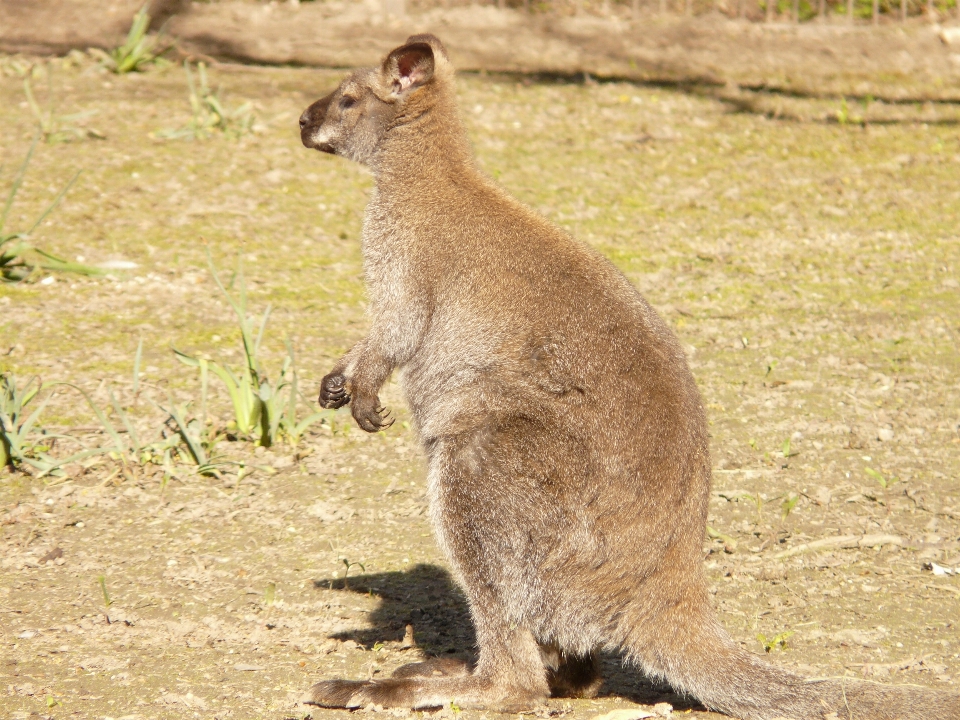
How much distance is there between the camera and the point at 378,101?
400 cm

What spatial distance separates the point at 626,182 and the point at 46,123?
3783mm

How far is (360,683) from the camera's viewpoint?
126 inches

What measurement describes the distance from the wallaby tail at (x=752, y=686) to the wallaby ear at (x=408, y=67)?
199 cm

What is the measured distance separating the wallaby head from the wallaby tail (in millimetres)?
1941

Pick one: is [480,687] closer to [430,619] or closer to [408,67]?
[430,619]

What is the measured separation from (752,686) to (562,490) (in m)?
0.68

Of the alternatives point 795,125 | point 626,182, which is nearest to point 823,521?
point 626,182

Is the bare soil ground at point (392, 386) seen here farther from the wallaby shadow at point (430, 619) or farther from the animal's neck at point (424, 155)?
the animal's neck at point (424, 155)

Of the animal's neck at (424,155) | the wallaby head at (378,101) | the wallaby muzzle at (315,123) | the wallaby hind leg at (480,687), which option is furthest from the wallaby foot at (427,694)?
the wallaby muzzle at (315,123)

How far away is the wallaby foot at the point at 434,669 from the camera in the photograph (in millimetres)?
3270

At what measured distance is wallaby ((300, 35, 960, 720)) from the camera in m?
2.98

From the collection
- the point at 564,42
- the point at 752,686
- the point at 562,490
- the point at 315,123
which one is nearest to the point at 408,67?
the point at 315,123

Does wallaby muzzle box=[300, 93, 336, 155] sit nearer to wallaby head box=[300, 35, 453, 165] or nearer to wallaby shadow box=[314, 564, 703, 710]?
wallaby head box=[300, 35, 453, 165]

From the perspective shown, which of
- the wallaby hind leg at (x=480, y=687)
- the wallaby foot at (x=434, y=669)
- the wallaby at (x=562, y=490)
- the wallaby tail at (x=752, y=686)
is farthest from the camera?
the wallaby foot at (x=434, y=669)
